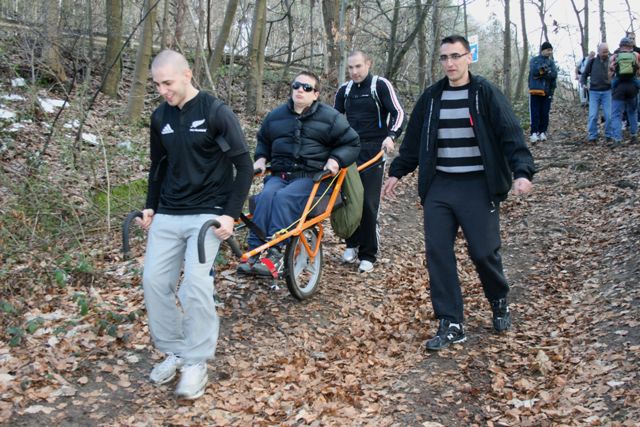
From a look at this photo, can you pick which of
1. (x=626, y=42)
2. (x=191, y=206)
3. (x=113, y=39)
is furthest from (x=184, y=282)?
(x=626, y=42)

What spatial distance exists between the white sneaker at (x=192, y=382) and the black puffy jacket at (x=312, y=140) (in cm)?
236

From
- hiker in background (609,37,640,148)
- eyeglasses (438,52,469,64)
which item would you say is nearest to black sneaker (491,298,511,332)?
eyeglasses (438,52,469,64)

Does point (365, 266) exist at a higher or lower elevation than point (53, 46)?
lower

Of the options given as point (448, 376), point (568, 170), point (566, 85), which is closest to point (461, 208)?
point (448, 376)

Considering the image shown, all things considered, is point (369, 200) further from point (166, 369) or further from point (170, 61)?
point (170, 61)

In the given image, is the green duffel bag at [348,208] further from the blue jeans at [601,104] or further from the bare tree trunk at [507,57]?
the bare tree trunk at [507,57]

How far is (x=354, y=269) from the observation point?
7414 mm

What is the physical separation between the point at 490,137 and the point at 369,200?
2362mm

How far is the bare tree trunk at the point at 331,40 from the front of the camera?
12617 mm

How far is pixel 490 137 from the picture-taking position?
198 inches

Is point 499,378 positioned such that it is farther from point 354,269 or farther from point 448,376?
point 354,269

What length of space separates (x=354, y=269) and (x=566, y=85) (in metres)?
25.6

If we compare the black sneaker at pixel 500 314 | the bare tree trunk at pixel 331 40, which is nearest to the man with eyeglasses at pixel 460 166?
the black sneaker at pixel 500 314

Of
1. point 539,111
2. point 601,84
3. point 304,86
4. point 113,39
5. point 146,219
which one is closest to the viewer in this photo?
point 146,219
